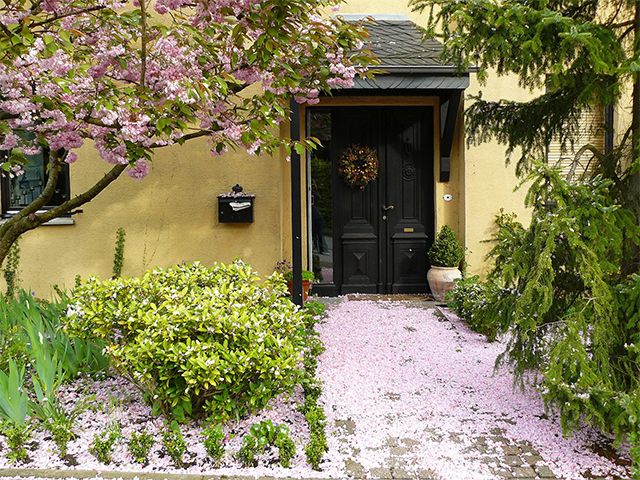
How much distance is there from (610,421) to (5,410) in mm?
3481

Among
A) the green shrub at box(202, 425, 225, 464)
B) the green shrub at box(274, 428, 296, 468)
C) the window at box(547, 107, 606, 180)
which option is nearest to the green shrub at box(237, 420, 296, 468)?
the green shrub at box(274, 428, 296, 468)

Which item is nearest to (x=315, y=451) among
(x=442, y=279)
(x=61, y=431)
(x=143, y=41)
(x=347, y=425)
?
(x=347, y=425)

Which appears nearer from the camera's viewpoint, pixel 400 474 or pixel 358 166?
pixel 400 474

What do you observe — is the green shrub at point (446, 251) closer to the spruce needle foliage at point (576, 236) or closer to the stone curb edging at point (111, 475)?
the spruce needle foliage at point (576, 236)

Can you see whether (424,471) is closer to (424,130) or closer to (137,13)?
(137,13)

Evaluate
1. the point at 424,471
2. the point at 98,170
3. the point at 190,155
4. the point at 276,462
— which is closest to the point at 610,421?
the point at 424,471

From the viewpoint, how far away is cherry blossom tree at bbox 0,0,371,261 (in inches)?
153

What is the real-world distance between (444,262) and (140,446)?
17.3ft

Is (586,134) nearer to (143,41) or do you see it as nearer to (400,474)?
(400,474)

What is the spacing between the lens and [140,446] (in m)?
3.23

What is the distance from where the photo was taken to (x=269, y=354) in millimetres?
3564

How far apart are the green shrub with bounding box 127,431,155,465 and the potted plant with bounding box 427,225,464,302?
16.8ft

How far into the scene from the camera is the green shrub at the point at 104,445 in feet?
10.5

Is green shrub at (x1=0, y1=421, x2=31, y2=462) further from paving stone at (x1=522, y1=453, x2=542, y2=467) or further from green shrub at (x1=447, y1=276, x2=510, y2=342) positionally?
green shrub at (x1=447, y1=276, x2=510, y2=342)
